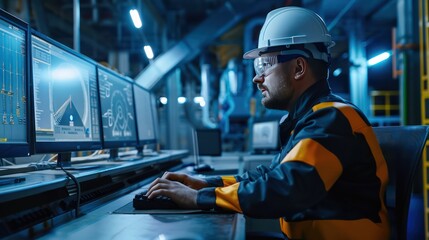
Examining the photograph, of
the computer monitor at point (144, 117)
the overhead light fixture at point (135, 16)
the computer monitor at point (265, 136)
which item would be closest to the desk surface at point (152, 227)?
the computer monitor at point (144, 117)

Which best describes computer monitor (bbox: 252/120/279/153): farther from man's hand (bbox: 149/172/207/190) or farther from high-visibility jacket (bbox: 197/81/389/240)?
high-visibility jacket (bbox: 197/81/389/240)

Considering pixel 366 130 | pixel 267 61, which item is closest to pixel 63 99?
pixel 267 61

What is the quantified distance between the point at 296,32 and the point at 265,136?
2.43 m

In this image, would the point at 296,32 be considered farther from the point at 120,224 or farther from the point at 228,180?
the point at 120,224

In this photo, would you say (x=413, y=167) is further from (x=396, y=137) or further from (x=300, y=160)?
(x=300, y=160)

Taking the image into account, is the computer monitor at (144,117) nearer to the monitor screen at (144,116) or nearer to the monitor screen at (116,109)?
the monitor screen at (144,116)

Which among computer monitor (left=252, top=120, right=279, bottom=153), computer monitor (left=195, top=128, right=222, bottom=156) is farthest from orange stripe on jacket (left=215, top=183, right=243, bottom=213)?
computer monitor (left=252, top=120, right=279, bottom=153)

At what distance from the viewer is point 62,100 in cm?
135

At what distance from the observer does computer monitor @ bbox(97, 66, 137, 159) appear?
179cm

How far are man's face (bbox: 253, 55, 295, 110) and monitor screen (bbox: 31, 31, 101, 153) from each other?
708 millimetres

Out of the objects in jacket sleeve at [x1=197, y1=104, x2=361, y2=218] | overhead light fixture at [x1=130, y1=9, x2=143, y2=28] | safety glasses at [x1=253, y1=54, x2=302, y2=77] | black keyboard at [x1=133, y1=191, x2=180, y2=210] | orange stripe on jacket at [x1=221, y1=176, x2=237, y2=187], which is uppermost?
overhead light fixture at [x1=130, y1=9, x2=143, y2=28]

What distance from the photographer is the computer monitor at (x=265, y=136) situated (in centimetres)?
352

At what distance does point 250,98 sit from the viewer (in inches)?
227

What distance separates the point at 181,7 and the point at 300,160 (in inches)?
229
